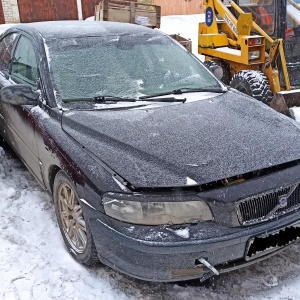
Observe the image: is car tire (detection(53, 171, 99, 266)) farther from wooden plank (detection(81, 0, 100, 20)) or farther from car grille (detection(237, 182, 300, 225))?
wooden plank (detection(81, 0, 100, 20))

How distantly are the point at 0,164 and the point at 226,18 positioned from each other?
14.7 feet

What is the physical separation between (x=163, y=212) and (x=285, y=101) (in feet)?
11.6

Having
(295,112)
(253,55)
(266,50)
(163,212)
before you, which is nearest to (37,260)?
(163,212)

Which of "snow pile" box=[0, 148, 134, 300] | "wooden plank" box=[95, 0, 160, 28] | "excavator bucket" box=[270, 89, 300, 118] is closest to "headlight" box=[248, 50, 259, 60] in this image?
"excavator bucket" box=[270, 89, 300, 118]

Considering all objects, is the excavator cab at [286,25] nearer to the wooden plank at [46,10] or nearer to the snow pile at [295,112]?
the snow pile at [295,112]

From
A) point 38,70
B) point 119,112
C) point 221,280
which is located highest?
point 38,70

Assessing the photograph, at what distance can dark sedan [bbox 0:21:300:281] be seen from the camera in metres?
2.29

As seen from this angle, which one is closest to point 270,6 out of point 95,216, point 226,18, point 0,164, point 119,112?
point 226,18

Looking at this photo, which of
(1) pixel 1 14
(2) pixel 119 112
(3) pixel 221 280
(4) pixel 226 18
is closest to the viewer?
(3) pixel 221 280

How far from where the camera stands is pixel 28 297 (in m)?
2.58

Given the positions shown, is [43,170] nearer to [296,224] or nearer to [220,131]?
[220,131]

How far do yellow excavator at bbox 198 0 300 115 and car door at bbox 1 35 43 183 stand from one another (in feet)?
10.3

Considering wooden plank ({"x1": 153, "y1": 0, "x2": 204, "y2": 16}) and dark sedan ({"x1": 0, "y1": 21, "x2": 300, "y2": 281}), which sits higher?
dark sedan ({"x1": 0, "y1": 21, "x2": 300, "y2": 281})

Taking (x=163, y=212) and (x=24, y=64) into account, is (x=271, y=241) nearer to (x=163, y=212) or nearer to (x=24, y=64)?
(x=163, y=212)
